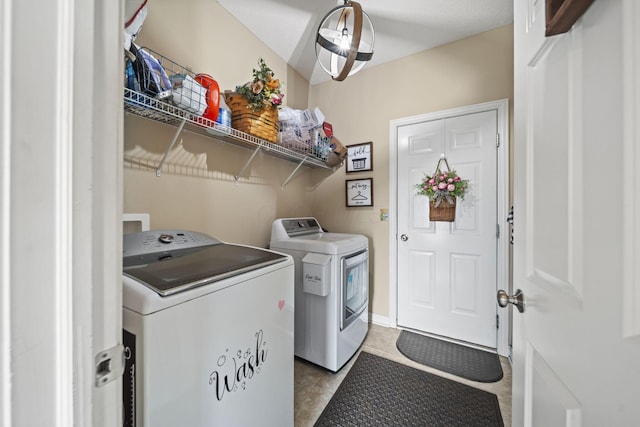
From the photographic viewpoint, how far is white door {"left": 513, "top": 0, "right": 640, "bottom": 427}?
0.36 meters

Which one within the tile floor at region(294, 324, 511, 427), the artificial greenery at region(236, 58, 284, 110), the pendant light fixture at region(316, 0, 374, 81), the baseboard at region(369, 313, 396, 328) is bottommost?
the tile floor at region(294, 324, 511, 427)

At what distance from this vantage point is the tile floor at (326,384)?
4.70 feet

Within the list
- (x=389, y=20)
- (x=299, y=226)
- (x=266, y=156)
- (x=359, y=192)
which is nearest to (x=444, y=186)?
(x=359, y=192)

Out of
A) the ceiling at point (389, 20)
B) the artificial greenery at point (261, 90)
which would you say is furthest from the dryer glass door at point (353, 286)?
the ceiling at point (389, 20)

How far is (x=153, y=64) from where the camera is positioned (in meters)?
1.12

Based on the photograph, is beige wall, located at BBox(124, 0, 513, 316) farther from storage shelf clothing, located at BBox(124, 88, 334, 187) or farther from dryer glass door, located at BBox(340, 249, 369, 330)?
dryer glass door, located at BBox(340, 249, 369, 330)

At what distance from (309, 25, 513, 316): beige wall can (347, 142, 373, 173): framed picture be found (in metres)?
0.05

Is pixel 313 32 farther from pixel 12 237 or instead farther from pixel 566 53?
pixel 12 237

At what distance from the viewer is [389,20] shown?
1903 millimetres

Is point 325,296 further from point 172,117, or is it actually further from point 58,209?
point 58,209

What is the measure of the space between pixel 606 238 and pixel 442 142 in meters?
2.04

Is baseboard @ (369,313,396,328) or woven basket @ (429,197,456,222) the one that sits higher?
woven basket @ (429,197,456,222)

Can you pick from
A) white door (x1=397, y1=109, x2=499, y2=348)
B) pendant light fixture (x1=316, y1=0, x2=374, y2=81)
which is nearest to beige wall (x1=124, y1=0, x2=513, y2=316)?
white door (x1=397, y1=109, x2=499, y2=348)

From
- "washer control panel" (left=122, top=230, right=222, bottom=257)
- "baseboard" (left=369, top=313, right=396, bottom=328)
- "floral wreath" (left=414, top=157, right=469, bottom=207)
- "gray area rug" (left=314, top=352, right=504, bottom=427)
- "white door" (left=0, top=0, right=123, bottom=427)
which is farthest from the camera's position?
"baseboard" (left=369, top=313, right=396, bottom=328)
